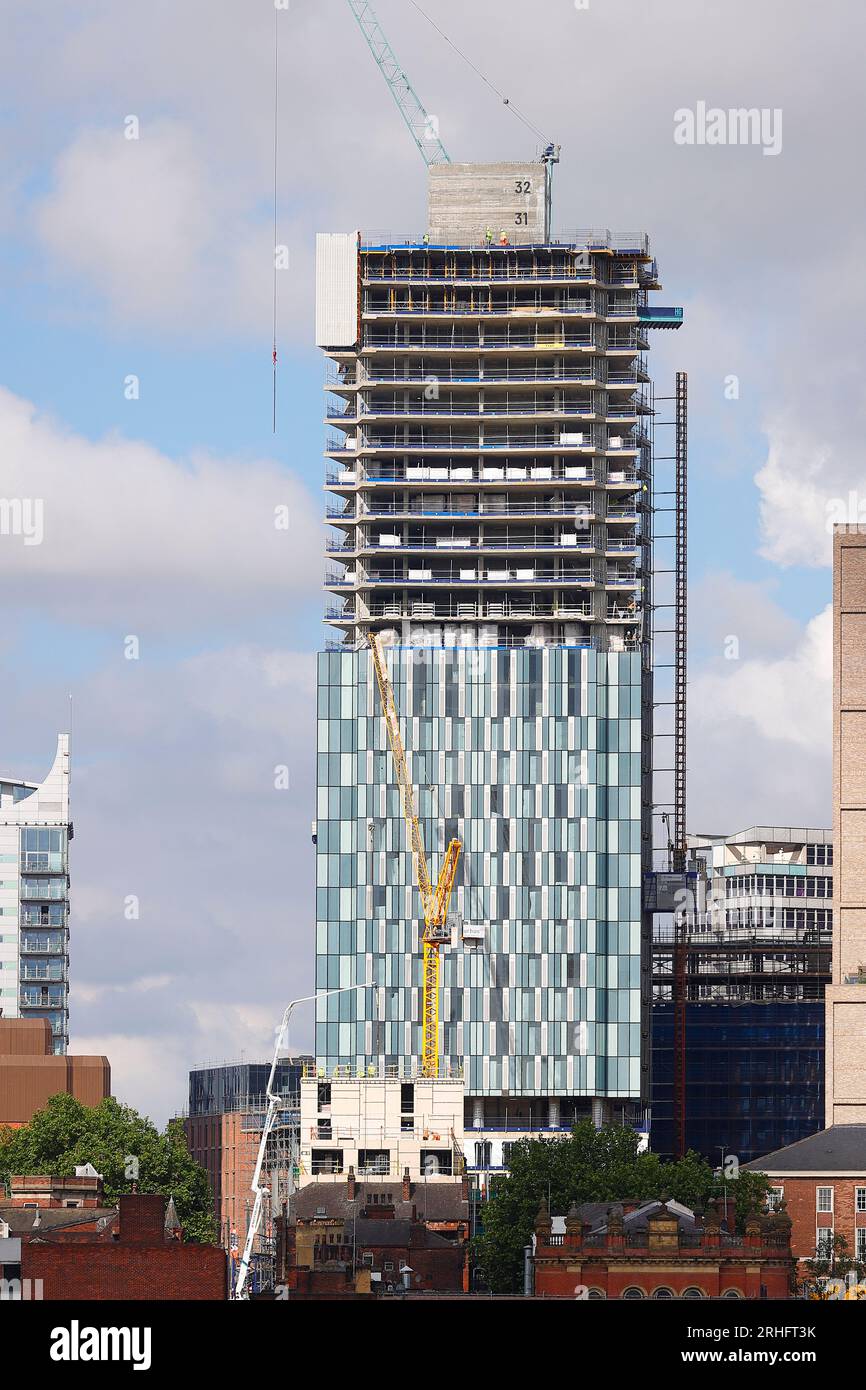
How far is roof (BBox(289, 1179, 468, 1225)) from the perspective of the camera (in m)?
182

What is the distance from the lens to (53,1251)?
108 meters

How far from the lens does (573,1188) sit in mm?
170375

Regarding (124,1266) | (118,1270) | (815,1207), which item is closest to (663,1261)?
(124,1266)

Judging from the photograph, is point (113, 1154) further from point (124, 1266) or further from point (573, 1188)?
point (124, 1266)

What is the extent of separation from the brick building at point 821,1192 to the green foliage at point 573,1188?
3652 mm

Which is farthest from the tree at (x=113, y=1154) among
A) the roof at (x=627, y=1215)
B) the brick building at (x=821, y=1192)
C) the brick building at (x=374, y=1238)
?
the brick building at (x=821, y=1192)

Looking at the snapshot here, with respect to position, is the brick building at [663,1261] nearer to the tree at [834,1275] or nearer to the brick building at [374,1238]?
the tree at [834,1275]

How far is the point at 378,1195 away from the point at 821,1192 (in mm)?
37191

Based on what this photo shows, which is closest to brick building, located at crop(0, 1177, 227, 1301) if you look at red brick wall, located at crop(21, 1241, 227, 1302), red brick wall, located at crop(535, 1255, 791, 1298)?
red brick wall, located at crop(21, 1241, 227, 1302)

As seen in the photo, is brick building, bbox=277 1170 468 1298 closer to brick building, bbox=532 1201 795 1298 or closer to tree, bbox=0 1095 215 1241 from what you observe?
tree, bbox=0 1095 215 1241
